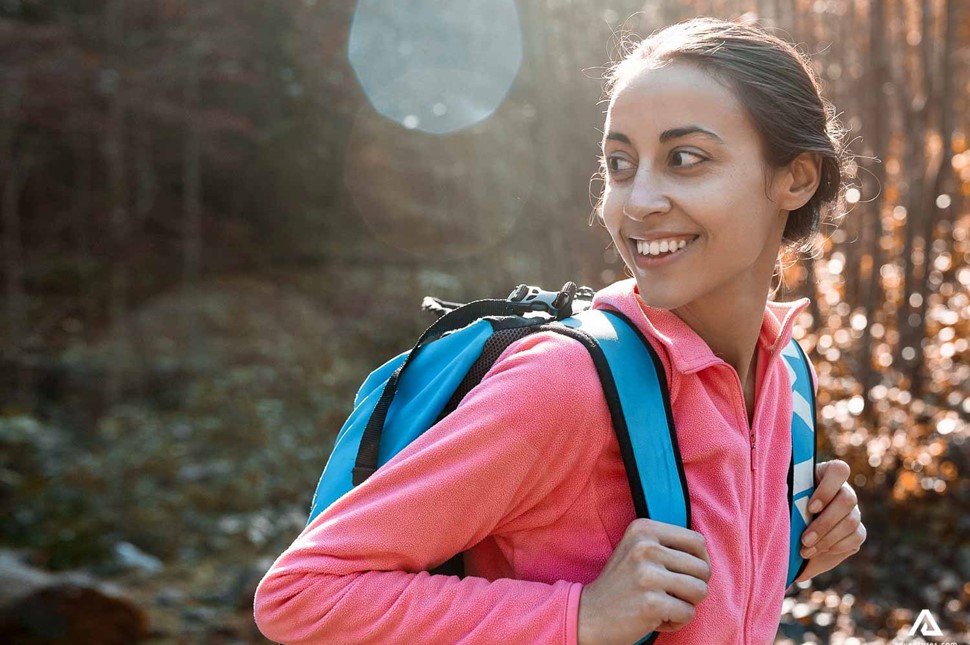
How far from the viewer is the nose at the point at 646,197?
4.37 feet

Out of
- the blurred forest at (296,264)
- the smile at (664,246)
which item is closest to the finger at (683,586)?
the smile at (664,246)

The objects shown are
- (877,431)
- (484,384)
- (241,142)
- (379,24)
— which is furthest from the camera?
(241,142)

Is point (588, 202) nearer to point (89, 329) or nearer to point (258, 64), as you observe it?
A: point (258, 64)

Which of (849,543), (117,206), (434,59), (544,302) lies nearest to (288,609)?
(544,302)

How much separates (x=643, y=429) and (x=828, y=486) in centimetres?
53

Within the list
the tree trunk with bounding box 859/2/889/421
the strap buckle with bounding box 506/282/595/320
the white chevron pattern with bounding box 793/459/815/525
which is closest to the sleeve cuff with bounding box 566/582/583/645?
the strap buckle with bounding box 506/282/595/320

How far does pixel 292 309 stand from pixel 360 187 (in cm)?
271

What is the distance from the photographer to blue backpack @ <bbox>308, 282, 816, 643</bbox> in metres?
1.20

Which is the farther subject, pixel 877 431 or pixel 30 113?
pixel 30 113

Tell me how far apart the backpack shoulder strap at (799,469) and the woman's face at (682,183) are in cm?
34

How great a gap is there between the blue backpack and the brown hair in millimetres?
303

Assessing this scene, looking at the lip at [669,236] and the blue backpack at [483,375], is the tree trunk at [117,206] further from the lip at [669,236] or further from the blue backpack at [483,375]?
the lip at [669,236]

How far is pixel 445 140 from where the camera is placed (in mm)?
11039

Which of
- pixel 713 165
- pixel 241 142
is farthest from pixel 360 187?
pixel 713 165
